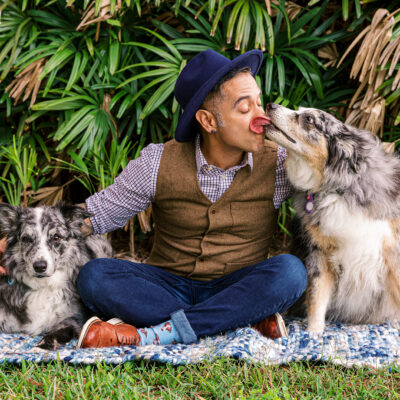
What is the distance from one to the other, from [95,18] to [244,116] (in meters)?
1.67

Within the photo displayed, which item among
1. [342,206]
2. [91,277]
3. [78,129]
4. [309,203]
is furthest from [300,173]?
[78,129]

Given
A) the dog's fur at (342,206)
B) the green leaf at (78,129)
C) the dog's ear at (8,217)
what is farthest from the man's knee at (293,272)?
the green leaf at (78,129)

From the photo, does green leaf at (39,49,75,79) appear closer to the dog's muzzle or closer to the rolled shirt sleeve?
the rolled shirt sleeve

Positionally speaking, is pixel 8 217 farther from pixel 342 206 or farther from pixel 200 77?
pixel 342 206

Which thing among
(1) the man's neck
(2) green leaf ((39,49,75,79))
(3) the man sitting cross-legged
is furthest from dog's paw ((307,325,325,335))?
(2) green leaf ((39,49,75,79))

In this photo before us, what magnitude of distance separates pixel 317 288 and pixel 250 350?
2.20 feet

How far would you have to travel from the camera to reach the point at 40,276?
2473 millimetres

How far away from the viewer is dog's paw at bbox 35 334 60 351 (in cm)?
233

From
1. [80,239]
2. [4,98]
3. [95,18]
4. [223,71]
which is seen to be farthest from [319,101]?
[4,98]

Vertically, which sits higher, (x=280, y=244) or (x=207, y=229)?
(x=207, y=229)

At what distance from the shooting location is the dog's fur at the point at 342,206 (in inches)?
95.3

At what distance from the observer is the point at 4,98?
371cm

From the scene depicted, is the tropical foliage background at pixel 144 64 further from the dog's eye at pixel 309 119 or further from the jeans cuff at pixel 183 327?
the jeans cuff at pixel 183 327

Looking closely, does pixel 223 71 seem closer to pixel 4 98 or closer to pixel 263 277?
pixel 263 277
